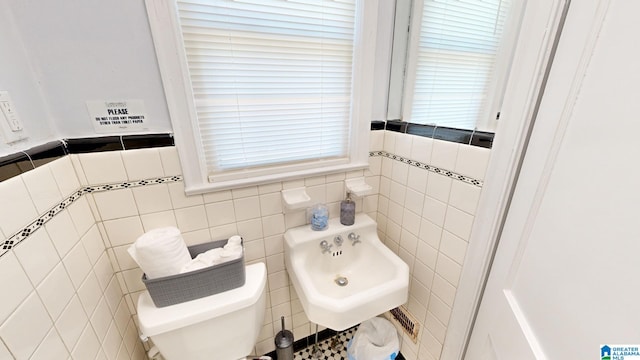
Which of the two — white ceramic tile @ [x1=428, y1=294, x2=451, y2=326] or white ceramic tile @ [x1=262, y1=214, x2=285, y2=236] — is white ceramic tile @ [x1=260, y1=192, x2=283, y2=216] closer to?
white ceramic tile @ [x1=262, y1=214, x2=285, y2=236]

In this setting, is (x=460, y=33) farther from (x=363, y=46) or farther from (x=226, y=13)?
(x=226, y=13)

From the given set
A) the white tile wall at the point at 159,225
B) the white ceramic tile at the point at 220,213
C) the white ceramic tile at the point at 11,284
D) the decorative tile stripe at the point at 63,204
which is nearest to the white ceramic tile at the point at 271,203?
the white tile wall at the point at 159,225

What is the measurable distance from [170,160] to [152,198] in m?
0.17

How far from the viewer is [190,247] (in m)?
0.99

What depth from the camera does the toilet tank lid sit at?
804 millimetres

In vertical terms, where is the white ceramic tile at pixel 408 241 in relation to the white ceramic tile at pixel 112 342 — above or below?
above

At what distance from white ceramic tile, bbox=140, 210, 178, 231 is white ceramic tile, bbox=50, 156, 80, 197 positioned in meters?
0.23

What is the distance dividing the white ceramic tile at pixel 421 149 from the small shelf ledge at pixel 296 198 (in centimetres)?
55

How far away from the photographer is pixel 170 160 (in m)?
0.91

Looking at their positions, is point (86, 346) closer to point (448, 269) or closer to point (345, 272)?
point (345, 272)

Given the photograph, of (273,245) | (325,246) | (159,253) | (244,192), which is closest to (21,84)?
(159,253)

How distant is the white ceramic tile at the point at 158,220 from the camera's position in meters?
0.93

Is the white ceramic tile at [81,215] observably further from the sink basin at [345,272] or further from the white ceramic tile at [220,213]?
the sink basin at [345,272]

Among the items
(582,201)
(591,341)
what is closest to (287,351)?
(591,341)
